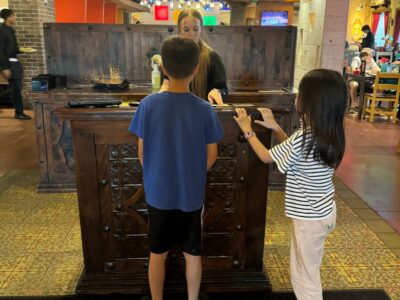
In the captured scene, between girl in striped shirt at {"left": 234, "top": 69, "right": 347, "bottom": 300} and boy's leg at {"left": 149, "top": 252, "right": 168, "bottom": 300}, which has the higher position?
girl in striped shirt at {"left": 234, "top": 69, "right": 347, "bottom": 300}

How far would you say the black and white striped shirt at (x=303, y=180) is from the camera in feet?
5.95

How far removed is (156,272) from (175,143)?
68cm

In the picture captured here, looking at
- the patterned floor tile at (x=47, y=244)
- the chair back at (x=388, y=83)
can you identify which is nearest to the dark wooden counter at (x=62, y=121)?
Result: the patterned floor tile at (x=47, y=244)

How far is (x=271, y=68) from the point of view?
13.9 feet

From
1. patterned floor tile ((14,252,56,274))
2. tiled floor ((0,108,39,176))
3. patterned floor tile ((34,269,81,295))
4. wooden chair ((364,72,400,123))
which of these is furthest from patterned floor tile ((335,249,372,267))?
wooden chair ((364,72,400,123))

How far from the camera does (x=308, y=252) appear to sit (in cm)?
193

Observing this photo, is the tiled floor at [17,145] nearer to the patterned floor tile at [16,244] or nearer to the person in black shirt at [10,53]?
the person in black shirt at [10,53]

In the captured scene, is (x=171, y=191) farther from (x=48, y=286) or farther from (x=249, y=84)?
(x=249, y=84)

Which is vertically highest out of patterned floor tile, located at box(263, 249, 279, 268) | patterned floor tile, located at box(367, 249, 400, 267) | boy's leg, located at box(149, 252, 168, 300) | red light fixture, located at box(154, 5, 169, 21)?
red light fixture, located at box(154, 5, 169, 21)

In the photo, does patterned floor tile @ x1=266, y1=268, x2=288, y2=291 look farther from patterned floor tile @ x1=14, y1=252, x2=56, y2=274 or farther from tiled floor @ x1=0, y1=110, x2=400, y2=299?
patterned floor tile @ x1=14, y1=252, x2=56, y2=274

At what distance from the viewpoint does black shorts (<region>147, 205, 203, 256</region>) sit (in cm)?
189

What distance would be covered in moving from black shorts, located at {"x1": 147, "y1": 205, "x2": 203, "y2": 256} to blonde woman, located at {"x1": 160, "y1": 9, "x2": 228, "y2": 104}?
83 cm

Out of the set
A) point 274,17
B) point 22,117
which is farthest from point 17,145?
point 274,17

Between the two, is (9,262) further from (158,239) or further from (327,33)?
(327,33)
